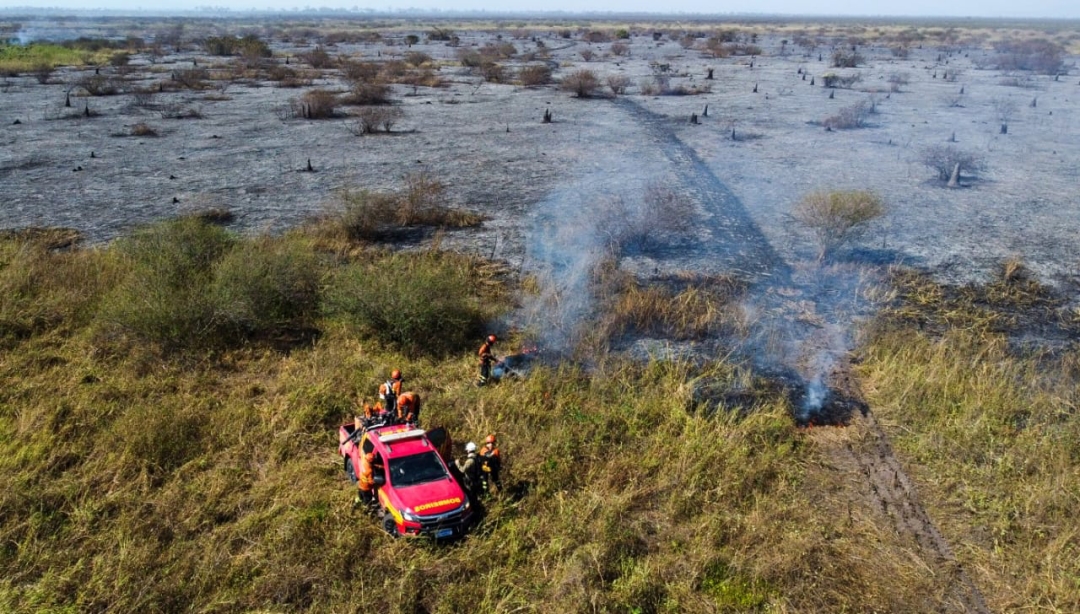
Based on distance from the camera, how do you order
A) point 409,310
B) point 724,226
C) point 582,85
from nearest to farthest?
point 409,310, point 724,226, point 582,85

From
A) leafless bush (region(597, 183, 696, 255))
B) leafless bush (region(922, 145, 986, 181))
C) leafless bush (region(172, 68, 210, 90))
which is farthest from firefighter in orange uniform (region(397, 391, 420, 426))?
leafless bush (region(172, 68, 210, 90))

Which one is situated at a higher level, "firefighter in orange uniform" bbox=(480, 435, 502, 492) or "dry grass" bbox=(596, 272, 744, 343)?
"dry grass" bbox=(596, 272, 744, 343)

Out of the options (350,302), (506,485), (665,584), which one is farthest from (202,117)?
(665,584)

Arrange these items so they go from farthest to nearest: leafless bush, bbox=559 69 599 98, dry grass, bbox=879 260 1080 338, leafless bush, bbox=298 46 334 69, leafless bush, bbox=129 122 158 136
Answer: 1. leafless bush, bbox=298 46 334 69
2. leafless bush, bbox=559 69 599 98
3. leafless bush, bbox=129 122 158 136
4. dry grass, bbox=879 260 1080 338

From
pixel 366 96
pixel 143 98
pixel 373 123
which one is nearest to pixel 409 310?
pixel 373 123

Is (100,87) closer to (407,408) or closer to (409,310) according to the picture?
(409,310)

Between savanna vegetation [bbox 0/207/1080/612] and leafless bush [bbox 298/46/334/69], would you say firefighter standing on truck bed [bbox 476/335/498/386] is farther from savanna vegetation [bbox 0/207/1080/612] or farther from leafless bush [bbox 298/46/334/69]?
leafless bush [bbox 298/46/334/69]

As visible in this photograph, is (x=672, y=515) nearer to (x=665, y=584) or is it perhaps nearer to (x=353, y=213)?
(x=665, y=584)
